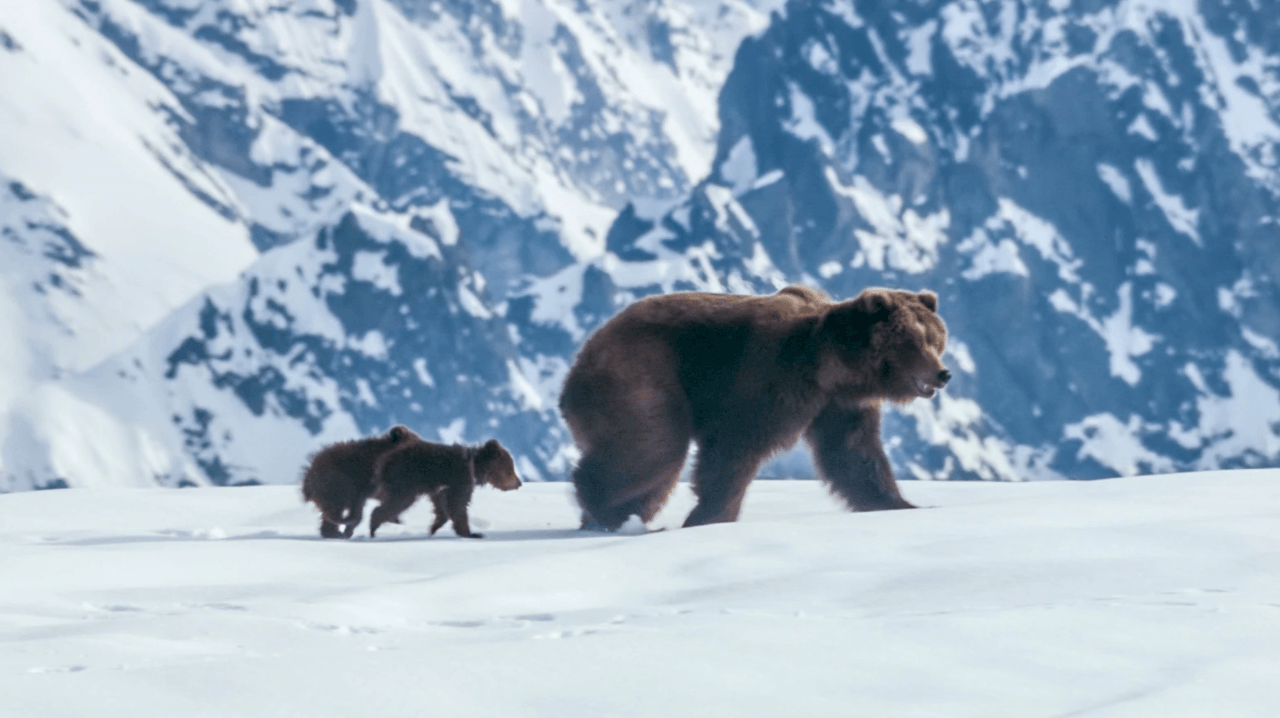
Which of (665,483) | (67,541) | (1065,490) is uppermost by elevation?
(67,541)

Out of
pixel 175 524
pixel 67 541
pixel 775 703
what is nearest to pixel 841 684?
pixel 775 703

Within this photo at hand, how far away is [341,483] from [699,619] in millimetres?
5146

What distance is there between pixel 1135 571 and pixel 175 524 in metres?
6.98

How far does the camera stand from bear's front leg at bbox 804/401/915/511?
10094 millimetres

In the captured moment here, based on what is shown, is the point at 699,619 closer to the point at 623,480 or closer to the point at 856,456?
the point at 623,480

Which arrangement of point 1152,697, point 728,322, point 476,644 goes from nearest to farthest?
point 1152,697 → point 476,644 → point 728,322

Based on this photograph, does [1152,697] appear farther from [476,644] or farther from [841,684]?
[476,644]

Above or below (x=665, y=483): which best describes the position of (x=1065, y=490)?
below

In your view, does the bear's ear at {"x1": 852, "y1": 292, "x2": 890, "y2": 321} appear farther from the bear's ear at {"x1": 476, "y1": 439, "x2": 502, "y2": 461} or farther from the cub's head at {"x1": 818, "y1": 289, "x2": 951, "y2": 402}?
the bear's ear at {"x1": 476, "y1": 439, "x2": 502, "y2": 461}

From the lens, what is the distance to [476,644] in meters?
5.05

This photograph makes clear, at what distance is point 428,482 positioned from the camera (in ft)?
33.0

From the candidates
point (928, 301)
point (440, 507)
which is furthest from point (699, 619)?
point (928, 301)

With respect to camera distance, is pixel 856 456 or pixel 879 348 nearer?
pixel 879 348

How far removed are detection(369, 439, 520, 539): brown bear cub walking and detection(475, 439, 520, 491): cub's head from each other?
0.19 meters
